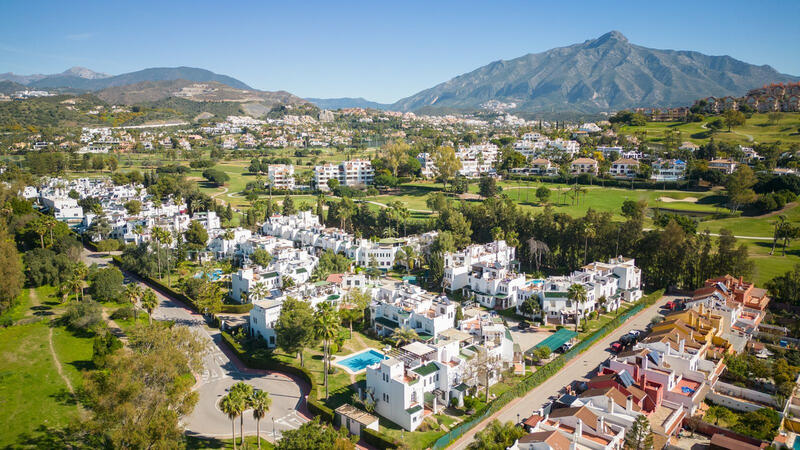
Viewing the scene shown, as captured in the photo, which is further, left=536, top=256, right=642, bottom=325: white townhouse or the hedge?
left=536, top=256, right=642, bottom=325: white townhouse

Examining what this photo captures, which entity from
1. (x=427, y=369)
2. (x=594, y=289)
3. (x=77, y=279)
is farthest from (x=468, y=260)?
(x=77, y=279)

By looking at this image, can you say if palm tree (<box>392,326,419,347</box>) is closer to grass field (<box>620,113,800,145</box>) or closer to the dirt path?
the dirt path

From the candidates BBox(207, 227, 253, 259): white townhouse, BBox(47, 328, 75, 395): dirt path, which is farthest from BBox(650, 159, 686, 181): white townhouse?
BBox(47, 328, 75, 395): dirt path

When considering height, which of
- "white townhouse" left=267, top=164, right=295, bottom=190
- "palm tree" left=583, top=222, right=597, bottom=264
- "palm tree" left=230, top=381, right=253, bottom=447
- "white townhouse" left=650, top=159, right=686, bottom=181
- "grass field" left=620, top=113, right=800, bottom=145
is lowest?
"palm tree" left=230, top=381, right=253, bottom=447

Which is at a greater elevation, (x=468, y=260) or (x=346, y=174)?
(x=346, y=174)

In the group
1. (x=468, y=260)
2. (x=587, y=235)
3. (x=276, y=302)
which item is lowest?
(x=276, y=302)

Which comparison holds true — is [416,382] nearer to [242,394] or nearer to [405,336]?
[405,336]

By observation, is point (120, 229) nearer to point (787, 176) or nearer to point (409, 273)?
point (409, 273)

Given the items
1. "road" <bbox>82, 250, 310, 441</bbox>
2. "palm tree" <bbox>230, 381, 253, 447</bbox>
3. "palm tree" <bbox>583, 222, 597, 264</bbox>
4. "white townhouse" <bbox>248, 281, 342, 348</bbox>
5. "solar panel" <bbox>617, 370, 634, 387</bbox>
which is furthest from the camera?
"palm tree" <bbox>583, 222, 597, 264</bbox>
